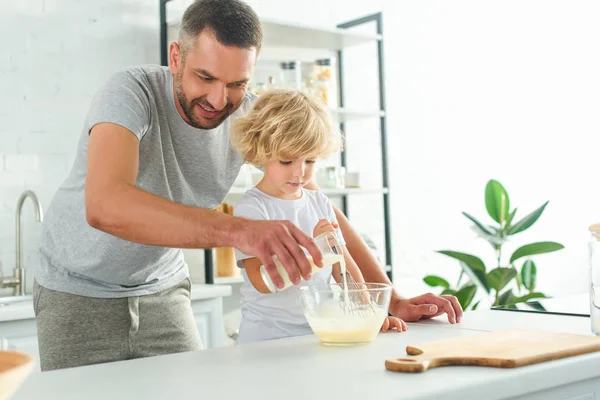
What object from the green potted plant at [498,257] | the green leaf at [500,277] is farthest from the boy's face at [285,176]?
the green leaf at [500,277]

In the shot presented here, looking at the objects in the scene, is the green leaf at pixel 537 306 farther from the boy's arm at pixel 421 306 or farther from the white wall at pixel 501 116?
the white wall at pixel 501 116

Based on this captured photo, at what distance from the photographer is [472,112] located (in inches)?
194

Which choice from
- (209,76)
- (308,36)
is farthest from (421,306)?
(308,36)

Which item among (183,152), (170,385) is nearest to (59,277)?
(183,152)

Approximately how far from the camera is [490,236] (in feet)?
13.2

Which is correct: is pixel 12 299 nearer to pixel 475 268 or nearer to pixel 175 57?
pixel 175 57

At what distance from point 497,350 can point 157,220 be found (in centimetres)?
64

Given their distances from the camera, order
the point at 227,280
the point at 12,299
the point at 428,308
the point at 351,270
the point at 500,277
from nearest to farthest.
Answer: the point at 428,308 < the point at 351,270 < the point at 12,299 < the point at 227,280 < the point at 500,277

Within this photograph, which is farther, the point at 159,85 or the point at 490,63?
the point at 490,63

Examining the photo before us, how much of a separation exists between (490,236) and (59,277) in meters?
2.66

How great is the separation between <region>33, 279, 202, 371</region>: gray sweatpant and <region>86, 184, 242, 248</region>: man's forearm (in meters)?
0.51

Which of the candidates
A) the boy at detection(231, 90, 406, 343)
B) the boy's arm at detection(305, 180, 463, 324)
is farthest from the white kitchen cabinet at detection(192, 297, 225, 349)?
the boy's arm at detection(305, 180, 463, 324)

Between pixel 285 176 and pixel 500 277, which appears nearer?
pixel 285 176

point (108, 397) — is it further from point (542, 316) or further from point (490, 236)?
point (490, 236)
